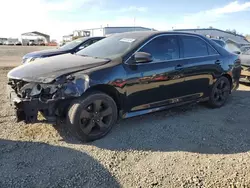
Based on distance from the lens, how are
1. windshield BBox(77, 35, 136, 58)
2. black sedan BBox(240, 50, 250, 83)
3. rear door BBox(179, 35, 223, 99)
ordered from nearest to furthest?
windshield BBox(77, 35, 136, 58), rear door BBox(179, 35, 223, 99), black sedan BBox(240, 50, 250, 83)

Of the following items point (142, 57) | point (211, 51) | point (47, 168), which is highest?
point (211, 51)

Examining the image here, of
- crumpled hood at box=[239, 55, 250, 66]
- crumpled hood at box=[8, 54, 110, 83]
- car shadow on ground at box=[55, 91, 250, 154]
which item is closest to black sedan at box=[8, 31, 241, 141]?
crumpled hood at box=[8, 54, 110, 83]

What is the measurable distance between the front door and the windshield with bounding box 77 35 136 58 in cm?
28

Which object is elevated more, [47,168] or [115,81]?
[115,81]

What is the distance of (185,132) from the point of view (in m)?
4.18

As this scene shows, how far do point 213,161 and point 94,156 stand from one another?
1.54 m

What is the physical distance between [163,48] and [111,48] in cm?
92

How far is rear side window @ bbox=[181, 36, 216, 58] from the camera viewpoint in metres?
4.86

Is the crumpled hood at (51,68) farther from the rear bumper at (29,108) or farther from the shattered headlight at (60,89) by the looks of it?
the rear bumper at (29,108)

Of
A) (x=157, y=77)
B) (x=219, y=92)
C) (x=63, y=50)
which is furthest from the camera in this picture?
(x=63, y=50)

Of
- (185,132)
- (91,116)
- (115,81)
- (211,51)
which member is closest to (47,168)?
(91,116)

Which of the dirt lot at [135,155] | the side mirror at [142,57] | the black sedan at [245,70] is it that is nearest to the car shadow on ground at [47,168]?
the dirt lot at [135,155]

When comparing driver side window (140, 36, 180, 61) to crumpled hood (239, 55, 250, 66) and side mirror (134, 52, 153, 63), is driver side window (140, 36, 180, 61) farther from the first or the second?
crumpled hood (239, 55, 250, 66)

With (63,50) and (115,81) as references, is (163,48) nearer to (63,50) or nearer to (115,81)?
(115,81)
